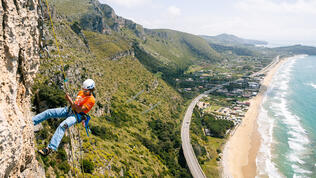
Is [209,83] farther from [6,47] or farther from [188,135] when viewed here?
[6,47]

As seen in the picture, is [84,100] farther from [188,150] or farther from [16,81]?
[188,150]

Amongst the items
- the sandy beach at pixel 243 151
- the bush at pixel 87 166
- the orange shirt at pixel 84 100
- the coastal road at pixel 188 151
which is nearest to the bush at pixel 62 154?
the bush at pixel 87 166

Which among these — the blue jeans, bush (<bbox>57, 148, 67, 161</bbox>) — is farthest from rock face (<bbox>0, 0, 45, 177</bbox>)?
bush (<bbox>57, 148, 67, 161</bbox>)

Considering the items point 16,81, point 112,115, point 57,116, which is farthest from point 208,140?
point 16,81

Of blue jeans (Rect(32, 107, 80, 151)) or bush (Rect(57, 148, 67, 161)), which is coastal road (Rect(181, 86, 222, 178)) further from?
blue jeans (Rect(32, 107, 80, 151))

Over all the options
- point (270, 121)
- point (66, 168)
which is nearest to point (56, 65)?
point (66, 168)

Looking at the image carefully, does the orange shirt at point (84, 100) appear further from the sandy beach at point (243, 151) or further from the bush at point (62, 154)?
the sandy beach at point (243, 151)
